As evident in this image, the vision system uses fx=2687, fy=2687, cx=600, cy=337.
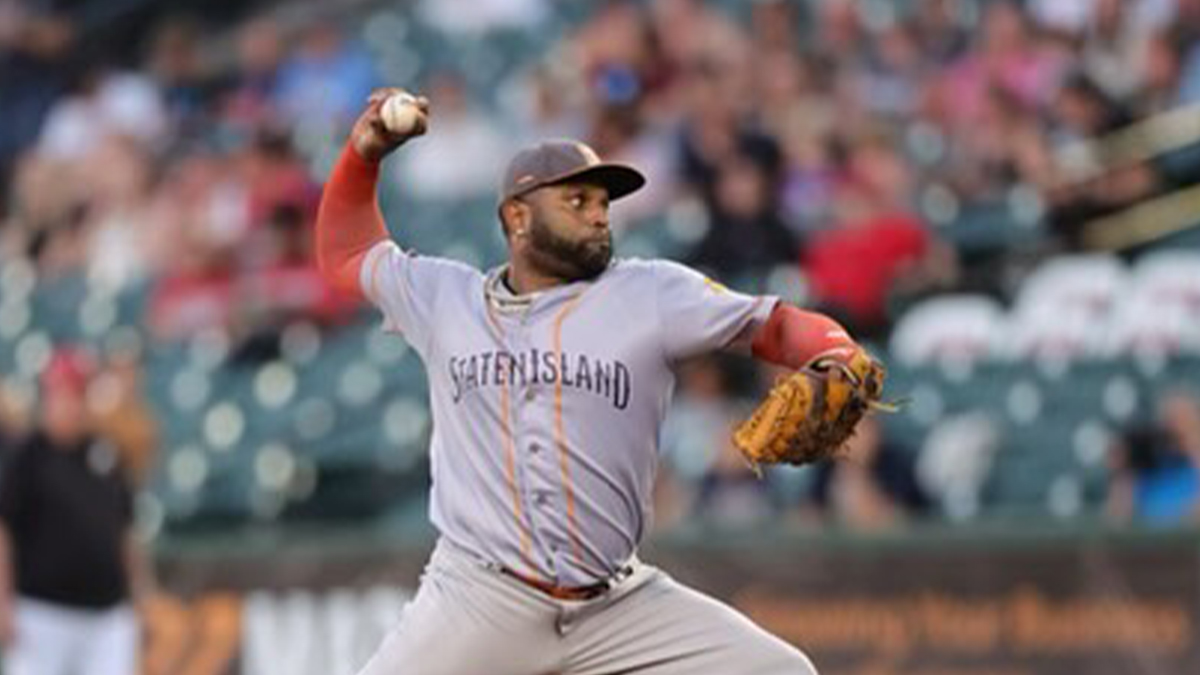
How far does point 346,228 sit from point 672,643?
4.66ft

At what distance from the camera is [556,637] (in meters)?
6.55

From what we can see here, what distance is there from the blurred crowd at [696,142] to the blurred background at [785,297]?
0.02 meters

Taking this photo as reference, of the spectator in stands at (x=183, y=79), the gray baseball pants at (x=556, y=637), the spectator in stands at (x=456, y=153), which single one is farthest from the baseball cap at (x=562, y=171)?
the spectator in stands at (x=183, y=79)

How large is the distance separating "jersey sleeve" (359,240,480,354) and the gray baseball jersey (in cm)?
14

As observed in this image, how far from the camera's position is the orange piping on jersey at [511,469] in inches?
258

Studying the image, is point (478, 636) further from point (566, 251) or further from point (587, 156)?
point (587, 156)

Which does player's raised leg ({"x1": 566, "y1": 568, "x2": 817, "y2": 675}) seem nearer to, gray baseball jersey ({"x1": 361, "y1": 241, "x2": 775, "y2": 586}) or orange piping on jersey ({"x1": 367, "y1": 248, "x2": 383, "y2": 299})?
gray baseball jersey ({"x1": 361, "y1": 241, "x2": 775, "y2": 586})

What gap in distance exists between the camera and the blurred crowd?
39.7ft

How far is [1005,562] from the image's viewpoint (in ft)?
33.9

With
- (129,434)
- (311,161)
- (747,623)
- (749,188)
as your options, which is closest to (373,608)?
(129,434)

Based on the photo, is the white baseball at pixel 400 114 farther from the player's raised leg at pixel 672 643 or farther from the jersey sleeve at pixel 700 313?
the player's raised leg at pixel 672 643

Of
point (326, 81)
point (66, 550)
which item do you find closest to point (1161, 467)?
point (66, 550)

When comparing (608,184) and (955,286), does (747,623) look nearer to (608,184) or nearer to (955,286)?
(608,184)

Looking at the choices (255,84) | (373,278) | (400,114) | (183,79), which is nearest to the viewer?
(400,114)
